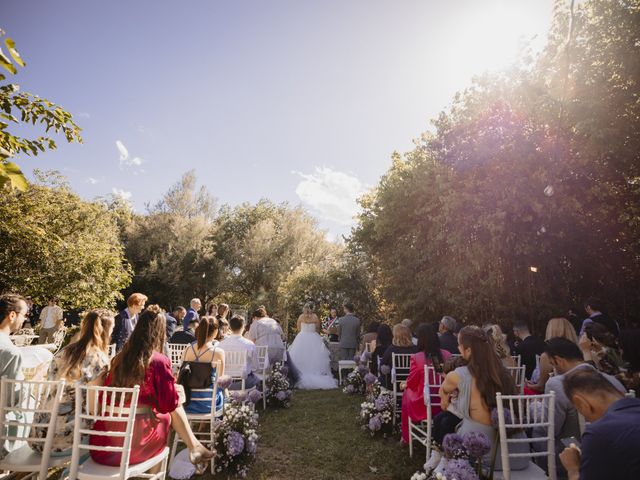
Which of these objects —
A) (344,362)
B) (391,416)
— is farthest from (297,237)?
(391,416)

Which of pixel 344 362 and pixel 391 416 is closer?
pixel 391 416

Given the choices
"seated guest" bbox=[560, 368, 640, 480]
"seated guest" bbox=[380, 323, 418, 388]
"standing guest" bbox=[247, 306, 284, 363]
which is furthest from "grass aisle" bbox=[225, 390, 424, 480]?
"seated guest" bbox=[560, 368, 640, 480]

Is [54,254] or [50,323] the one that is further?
[54,254]

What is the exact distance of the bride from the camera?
9.51 metres

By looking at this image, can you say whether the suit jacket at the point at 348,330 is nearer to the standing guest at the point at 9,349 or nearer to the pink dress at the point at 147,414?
the pink dress at the point at 147,414

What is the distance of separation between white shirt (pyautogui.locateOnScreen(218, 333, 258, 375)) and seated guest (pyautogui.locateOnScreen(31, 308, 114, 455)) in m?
2.88

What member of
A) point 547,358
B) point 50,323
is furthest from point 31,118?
point 50,323

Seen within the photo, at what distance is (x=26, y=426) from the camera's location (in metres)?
3.02

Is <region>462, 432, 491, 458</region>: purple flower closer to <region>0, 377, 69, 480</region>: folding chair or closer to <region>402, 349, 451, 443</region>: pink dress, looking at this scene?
<region>402, 349, 451, 443</region>: pink dress

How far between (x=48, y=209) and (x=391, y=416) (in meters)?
14.4

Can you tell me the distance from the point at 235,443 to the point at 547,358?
12.7 feet

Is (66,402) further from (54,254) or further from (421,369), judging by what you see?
(54,254)

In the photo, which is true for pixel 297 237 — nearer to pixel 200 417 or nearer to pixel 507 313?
pixel 507 313

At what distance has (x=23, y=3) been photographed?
174 inches
